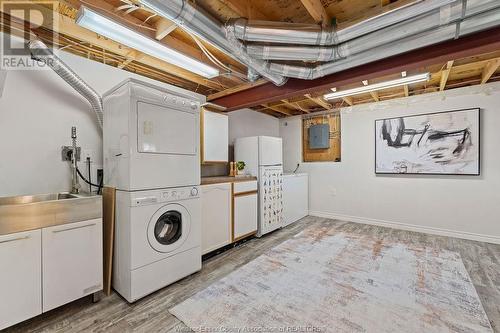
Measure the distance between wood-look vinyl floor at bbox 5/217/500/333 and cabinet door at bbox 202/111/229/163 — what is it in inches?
57.1

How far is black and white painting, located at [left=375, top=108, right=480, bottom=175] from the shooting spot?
11.6 ft

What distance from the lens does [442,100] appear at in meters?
3.75

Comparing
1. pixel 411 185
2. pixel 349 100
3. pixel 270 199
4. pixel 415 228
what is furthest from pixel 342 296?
pixel 349 100

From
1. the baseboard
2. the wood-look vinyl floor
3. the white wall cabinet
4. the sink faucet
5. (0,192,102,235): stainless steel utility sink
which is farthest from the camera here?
the baseboard

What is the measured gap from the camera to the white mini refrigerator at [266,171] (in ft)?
12.5

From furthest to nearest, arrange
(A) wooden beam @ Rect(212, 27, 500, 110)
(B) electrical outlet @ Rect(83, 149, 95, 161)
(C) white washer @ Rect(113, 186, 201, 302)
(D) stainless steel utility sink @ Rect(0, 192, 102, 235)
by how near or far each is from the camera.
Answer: (B) electrical outlet @ Rect(83, 149, 95, 161) < (C) white washer @ Rect(113, 186, 201, 302) < (A) wooden beam @ Rect(212, 27, 500, 110) < (D) stainless steel utility sink @ Rect(0, 192, 102, 235)

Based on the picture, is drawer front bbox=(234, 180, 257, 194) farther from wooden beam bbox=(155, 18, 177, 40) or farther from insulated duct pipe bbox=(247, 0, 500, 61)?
wooden beam bbox=(155, 18, 177, 40)

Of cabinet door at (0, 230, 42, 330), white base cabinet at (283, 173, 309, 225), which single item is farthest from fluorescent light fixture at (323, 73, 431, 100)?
cabinet door at (0, 230, 42, 330)

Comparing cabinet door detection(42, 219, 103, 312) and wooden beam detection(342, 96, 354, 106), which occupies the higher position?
wooden beam detection(342, 96, 354, 106)

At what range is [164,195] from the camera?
218 cm

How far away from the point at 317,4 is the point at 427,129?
3337mm

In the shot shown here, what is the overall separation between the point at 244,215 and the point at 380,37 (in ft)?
8.99

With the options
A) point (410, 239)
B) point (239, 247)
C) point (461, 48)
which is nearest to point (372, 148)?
point (410, 239)

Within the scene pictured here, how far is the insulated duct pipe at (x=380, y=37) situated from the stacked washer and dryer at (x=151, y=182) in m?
1.01
